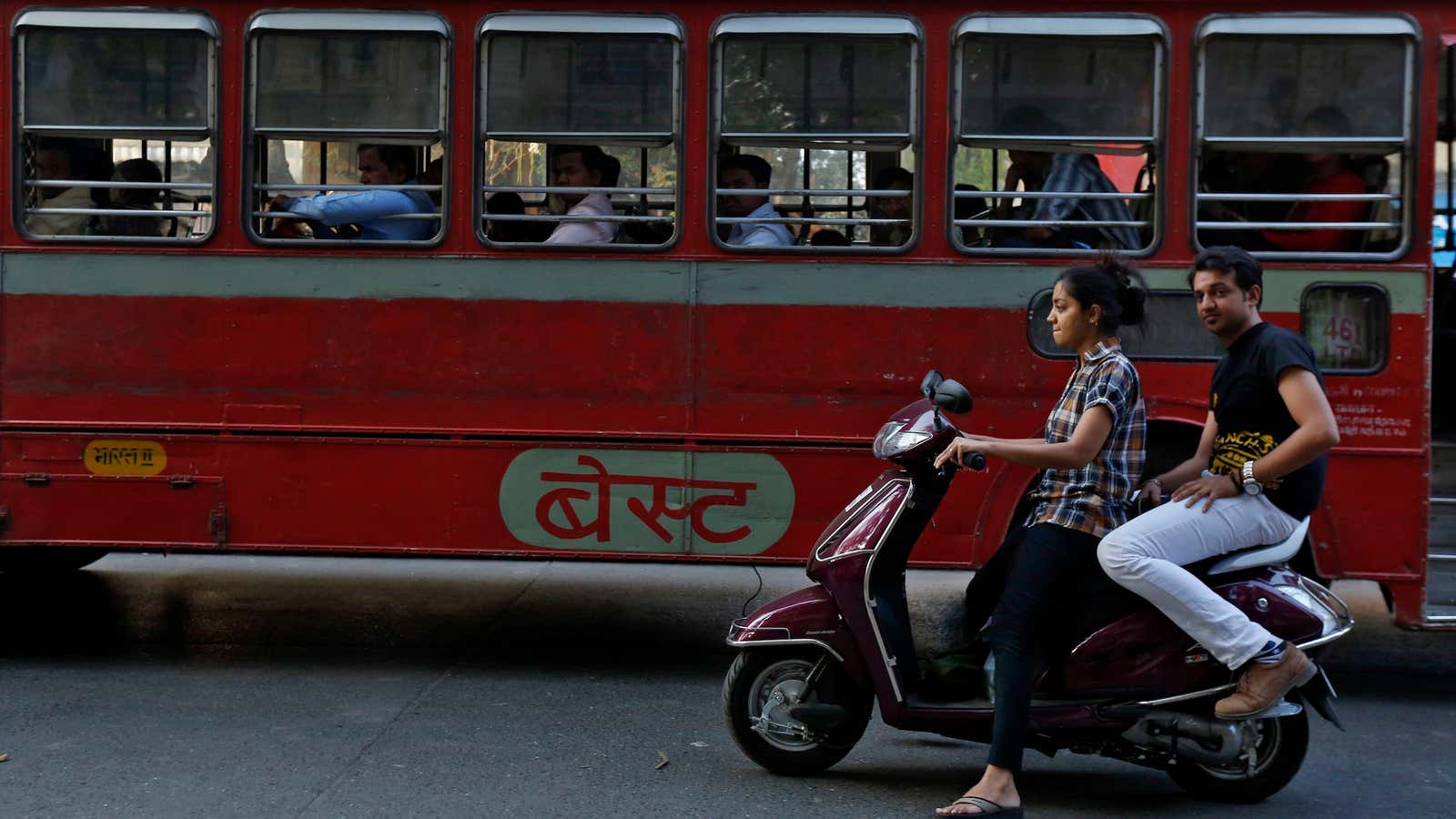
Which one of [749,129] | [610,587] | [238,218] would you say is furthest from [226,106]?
[610,587]

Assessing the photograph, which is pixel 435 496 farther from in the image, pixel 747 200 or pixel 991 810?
pixel 991 810

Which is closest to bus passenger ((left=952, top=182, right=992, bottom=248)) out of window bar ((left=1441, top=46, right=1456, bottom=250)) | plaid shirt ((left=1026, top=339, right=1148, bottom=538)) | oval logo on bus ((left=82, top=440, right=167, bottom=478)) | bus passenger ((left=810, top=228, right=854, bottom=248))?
bus passenger ((left=810, top=228, right=854, bottom=248))

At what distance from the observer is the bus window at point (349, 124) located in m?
6.16

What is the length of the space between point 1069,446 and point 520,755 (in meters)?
2.15

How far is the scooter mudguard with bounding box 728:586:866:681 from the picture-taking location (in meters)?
4.86

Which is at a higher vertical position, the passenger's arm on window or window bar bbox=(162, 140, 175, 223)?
window bar bbox=(162, 140, 175, 223)

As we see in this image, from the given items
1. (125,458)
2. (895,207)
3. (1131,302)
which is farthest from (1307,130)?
(125,458)

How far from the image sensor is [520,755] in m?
5.26

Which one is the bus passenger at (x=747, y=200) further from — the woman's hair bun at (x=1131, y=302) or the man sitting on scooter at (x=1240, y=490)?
the man sitting on scooter at (x=1240, y=490)

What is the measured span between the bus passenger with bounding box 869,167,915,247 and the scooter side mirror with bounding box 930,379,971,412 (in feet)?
5.45

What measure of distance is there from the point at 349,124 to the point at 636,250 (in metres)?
1.26

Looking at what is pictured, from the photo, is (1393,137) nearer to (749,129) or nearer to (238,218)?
(749,129)

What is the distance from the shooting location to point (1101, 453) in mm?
4660

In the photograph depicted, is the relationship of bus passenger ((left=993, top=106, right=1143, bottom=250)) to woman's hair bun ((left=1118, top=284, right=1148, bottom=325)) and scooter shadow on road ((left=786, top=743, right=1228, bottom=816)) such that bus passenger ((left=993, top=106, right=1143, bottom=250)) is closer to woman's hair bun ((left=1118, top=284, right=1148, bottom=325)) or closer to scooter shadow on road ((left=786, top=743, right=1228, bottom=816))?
woman's hair bun ((left=1118, top=284, right=1148, bottom=325))
